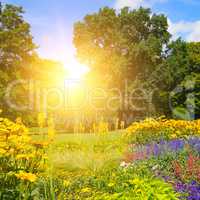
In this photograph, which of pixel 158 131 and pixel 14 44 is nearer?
pixel 158 131

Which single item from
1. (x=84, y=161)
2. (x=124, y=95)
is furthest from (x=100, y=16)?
(x=84, y=161)

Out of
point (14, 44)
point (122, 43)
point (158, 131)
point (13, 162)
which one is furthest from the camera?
point (122, 43)

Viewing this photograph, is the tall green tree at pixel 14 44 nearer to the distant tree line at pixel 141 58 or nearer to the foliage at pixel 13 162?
the distant tree line at pixel 141 58

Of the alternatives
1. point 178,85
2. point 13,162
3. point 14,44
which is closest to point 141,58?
point 178,85

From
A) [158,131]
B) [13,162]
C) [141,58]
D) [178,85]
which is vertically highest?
[141,58]

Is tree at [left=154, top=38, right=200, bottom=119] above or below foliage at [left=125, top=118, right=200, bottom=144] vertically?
above

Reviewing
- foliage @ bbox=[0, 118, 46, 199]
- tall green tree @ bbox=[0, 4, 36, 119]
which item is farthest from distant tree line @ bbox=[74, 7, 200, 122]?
foliage @ bbox=[0, 118, 46, 199]

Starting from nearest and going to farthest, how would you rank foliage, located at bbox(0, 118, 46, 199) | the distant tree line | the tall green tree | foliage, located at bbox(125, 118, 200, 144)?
foliage, located at bbox(0, 118, 46, 199) < foliage, located at bbox(125, 118, 200, 144) < the tall green tree < the distant tree line

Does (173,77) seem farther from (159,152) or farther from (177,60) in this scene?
(159,152)

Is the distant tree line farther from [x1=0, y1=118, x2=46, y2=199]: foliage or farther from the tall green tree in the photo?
[x1=0, y1=118, x2=46, y2=199]: foliage

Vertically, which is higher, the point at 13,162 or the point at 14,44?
the point at 14,44

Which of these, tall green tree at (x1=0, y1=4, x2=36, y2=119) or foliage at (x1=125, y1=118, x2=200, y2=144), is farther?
tall green tree at (x1=0, y1=4, x2=36, y2=119)

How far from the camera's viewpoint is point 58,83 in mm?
37031

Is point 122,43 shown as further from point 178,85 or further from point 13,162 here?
point 13,162
